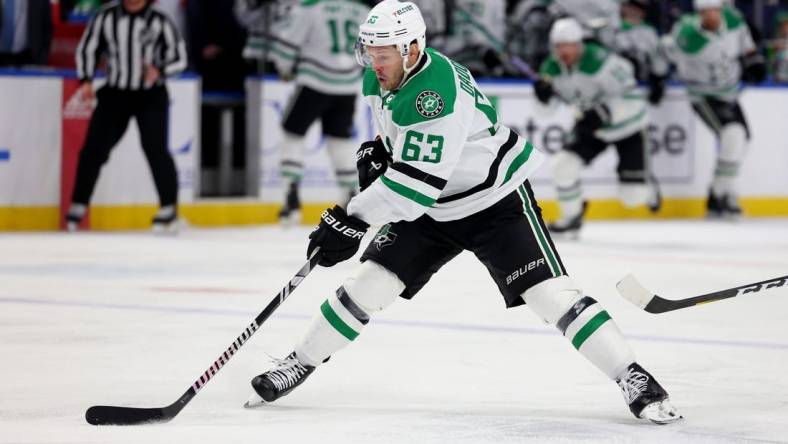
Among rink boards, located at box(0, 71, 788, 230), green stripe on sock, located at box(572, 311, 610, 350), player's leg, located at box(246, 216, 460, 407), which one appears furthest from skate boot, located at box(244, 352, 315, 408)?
rink boards, located at box(0, 71, 788, 230)

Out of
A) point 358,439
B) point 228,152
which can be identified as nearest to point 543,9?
point 228,152

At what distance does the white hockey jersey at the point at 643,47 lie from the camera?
1103cm

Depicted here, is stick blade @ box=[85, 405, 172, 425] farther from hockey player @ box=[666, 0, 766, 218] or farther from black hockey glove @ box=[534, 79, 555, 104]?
hockey player @ box=[666, 0, 766, 218]

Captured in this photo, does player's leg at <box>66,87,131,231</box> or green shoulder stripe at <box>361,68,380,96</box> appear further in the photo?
player's leg at <box>66,87,131,231</box>

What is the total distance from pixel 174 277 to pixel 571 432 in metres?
3.47

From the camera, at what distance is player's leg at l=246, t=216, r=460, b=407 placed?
3631 millimetres

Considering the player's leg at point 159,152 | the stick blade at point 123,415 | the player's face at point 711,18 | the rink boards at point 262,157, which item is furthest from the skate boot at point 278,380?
the player's face at point 711,18

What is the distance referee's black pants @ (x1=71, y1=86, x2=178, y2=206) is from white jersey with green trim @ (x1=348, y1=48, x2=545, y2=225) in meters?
5.08

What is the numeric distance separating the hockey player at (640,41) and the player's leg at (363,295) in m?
7.50

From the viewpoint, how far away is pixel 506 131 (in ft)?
12.2

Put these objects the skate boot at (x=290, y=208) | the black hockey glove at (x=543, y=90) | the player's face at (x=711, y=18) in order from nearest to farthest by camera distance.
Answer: the black hockey glove at (x=543, y=90)
the skate boot at (x=290, y=208)
the player's face at (x=711, y=18)

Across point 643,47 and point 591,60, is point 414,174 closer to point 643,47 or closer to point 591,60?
point 591,60

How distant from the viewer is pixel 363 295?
3.63 metres

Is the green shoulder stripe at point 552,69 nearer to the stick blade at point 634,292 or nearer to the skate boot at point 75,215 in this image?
the skate boot at point 75,215
